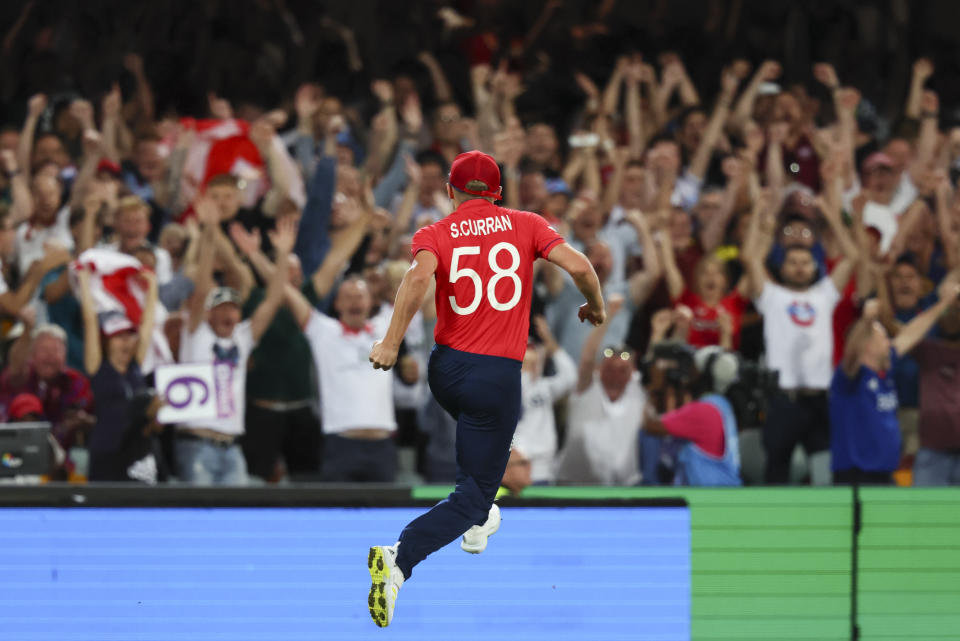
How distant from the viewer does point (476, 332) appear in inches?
265

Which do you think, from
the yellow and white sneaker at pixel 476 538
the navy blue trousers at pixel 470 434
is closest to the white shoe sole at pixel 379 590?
the navy blue trousers at pixel 470 434

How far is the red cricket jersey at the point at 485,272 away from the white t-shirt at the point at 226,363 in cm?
367

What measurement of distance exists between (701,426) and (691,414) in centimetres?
10

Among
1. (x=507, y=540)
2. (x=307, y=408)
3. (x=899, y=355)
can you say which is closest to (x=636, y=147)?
(x=899, y=355)

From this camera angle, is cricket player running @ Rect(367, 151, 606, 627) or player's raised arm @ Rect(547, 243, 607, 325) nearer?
player's raised arm @ Rect(547, 243, 607, 325)

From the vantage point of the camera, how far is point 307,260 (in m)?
11.4

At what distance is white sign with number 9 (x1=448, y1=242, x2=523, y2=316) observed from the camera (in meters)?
6.65

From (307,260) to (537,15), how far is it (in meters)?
6.25

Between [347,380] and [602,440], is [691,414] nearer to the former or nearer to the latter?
[602,440]

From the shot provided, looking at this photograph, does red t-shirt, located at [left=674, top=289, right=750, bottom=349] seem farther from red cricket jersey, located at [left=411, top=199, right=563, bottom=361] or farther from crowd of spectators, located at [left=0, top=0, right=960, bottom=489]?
red cricket jersey, located at [left=411, top=199, right=563, bottom=361]

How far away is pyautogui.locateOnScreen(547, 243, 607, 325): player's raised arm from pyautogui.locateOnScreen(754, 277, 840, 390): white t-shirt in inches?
182

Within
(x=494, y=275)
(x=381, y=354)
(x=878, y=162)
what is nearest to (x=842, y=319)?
(x=878, y=162)

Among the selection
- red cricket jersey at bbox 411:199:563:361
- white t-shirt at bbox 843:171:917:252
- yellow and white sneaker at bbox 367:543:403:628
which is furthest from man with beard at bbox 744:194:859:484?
yellow and white sneaker at bbox 367:543:403:628

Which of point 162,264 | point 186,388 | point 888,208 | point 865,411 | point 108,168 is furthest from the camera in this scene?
point 888,208
